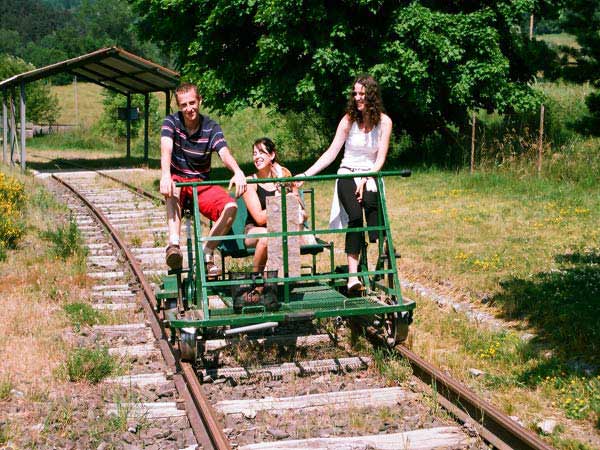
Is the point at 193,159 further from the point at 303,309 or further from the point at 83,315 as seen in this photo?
the point at 83,315

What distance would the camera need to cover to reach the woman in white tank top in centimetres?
690

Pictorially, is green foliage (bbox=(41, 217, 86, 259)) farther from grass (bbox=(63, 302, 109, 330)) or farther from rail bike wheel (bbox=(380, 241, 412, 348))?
rail bike wheel (bbox=(380, 241, 412, 348))

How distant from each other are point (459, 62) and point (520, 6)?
207 centimetres

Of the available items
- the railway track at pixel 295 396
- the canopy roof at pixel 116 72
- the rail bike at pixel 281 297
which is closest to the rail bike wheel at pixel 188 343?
the rail bike at pixel 281 297

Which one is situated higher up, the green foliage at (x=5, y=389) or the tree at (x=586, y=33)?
the tree at (x=586, y=33)

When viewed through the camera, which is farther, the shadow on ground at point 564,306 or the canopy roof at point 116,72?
the canopy roof at point 116,72

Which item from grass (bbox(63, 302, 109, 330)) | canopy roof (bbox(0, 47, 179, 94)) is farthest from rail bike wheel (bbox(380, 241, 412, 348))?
canopy roof (bbox(0, 47, 179, 94))

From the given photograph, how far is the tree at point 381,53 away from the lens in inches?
747

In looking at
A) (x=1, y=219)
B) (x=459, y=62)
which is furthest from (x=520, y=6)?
(x=1, y=219)

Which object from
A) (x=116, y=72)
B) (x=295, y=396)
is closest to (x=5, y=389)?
(x=295, y=396)

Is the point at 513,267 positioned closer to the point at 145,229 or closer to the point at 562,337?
the point at 562,337

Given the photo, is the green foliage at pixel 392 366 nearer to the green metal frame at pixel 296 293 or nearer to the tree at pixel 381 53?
the green metal frame at pixel 296 293

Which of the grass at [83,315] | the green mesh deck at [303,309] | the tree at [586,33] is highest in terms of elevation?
the tree at [586,33]

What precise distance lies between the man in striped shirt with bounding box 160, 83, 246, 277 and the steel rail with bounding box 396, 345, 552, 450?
206cm
